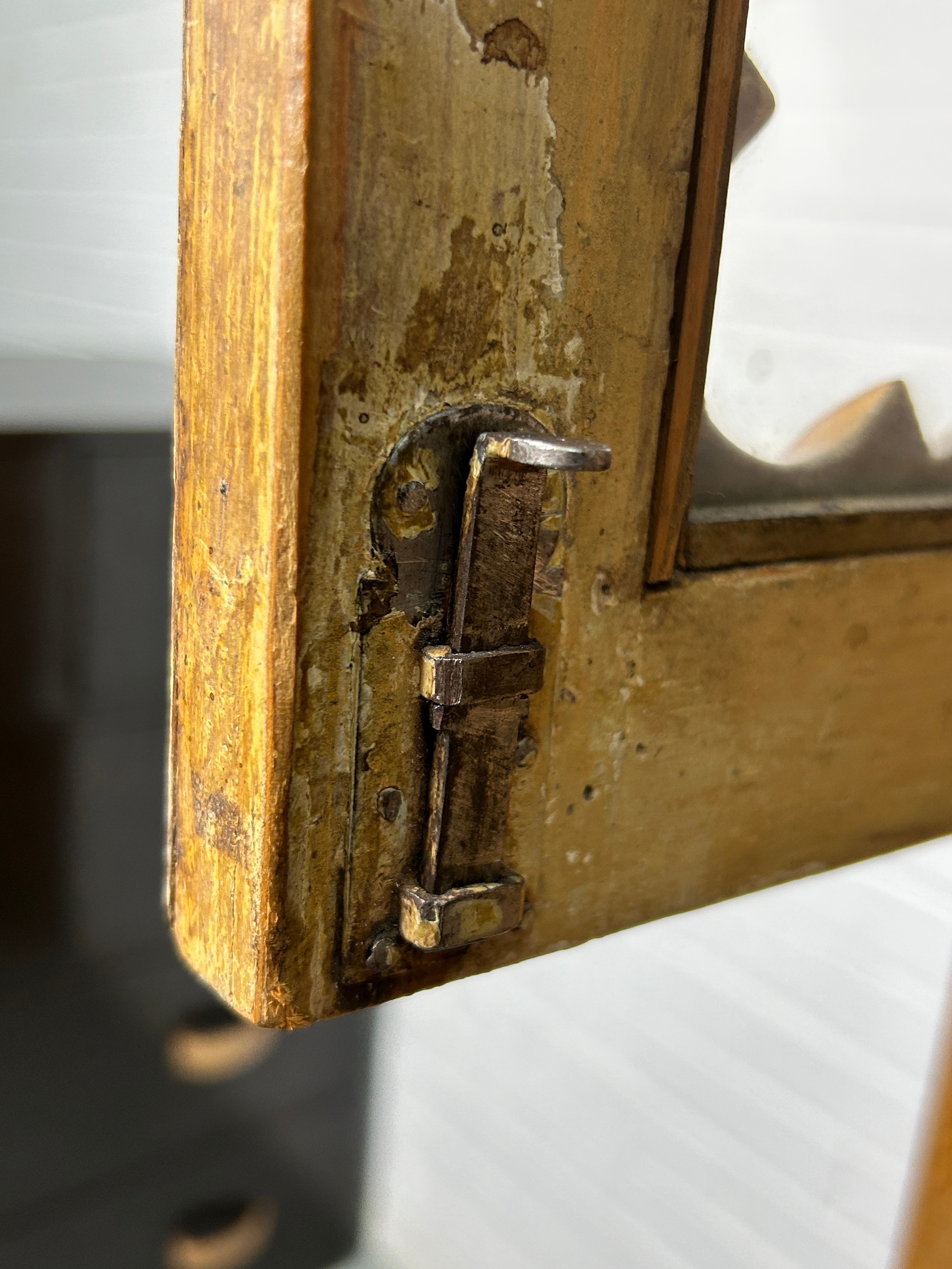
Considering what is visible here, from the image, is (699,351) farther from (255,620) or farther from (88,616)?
(88,616)

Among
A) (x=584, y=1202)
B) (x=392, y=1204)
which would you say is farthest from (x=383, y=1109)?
(x=584, y=1202)

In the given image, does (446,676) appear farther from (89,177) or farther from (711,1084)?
(89,177)

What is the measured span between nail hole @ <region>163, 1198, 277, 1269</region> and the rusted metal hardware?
111cm

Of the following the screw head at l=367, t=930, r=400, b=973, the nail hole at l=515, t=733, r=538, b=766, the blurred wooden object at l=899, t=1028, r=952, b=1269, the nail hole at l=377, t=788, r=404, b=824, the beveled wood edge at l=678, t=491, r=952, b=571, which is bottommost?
the blurred wooden object at l=899, t=1028, r=952, b=1269

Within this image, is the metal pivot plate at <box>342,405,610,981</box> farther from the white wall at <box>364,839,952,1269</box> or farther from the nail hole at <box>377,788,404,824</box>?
the white wall at <box>364,839,952,1269</box>

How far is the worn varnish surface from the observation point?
347mm

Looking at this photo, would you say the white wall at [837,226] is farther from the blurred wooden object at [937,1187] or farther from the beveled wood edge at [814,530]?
the blurred wooden object at [937,1187]

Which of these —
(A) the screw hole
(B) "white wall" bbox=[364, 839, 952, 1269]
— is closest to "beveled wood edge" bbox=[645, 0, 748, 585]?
(A) the screw hole

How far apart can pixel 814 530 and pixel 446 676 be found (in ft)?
0.81

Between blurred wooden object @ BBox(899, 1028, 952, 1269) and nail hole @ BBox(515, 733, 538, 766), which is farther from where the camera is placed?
blurred wooden object @ BBox(899, 1028, 952, 1269)

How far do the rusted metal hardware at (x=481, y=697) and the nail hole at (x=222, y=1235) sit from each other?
3.66 feet

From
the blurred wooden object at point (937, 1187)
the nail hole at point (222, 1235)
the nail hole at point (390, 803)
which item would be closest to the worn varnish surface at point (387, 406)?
the nail hole at point (390, 803)

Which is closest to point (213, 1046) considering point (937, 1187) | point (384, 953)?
point (937, 1187)

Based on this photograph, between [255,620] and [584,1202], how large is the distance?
103 centimetres
